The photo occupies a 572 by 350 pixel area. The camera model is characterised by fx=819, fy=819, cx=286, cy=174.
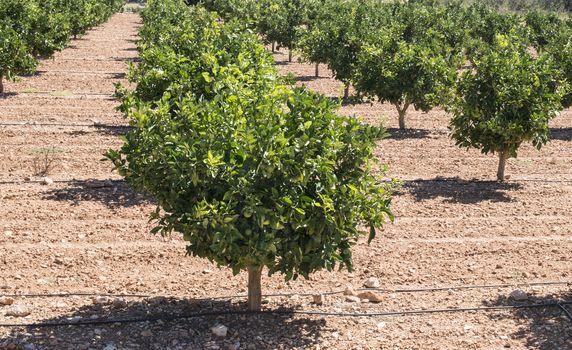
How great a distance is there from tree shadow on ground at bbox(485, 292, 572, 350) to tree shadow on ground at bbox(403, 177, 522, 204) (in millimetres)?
4201

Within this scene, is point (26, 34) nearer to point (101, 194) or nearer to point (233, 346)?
point (101, 194)

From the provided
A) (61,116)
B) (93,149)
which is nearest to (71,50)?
(61,116)

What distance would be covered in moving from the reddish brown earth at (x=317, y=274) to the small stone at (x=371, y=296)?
0.24 feet

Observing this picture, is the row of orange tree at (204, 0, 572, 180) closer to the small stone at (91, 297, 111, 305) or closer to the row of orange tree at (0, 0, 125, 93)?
the small stone at (91, 297, 111, 305)

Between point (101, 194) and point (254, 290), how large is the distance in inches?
210

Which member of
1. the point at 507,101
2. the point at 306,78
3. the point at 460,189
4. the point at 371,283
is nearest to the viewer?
the point at 371,283

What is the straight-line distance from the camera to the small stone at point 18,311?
823 centimetres

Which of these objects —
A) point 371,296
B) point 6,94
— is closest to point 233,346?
point 371,296

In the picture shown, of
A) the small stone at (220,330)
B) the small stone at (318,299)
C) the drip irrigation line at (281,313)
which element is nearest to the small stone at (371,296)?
the drip irrigation line at (281,313)

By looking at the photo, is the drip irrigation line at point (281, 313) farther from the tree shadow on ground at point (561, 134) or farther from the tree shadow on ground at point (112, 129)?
the tree shadow on ground at point (561, 134)

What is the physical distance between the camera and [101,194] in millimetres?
12766

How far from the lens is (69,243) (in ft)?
34.5

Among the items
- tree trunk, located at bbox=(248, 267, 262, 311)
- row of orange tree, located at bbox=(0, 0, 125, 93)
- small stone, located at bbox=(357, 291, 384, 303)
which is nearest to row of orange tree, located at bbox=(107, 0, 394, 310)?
tree trunk, located at bbox=(248, 267, 262, 311)

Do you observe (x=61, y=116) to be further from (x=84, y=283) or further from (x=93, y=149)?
(x=84, y=283)
